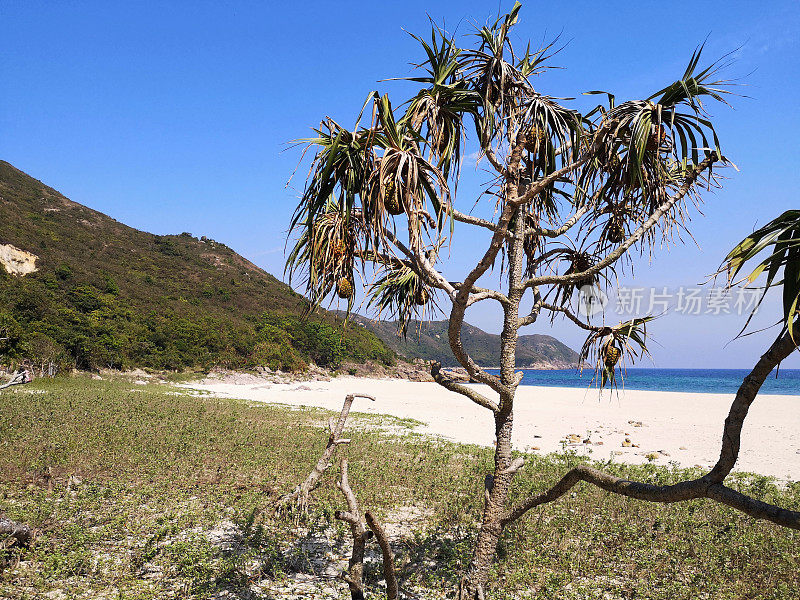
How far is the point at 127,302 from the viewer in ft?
140

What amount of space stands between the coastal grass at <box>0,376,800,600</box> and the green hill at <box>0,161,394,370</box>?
12.6 m

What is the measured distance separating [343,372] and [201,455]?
46.1 meters

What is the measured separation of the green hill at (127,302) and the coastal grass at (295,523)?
12.6 m

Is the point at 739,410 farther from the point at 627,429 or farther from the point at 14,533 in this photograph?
the point at 627,429

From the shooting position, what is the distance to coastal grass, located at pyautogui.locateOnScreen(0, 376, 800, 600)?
17.8 feet

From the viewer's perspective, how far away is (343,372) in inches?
2238

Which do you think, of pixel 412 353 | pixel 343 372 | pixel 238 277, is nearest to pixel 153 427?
pixel 343 372

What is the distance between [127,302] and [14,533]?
1641 inches

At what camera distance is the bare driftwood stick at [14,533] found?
219 inches

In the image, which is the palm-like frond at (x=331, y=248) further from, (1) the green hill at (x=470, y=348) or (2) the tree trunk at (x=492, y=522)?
(1) the green hill at (x=470, y=348)

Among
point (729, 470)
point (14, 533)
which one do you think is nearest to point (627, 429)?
point (729, 470)

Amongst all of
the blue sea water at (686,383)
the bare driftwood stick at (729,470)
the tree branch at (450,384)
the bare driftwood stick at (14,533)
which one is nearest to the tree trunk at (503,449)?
the tree branch at (450,384)

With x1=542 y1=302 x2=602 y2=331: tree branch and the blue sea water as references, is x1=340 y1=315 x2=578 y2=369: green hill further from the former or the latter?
x1=542 y1=302 x2=602 y2=331: tree branch

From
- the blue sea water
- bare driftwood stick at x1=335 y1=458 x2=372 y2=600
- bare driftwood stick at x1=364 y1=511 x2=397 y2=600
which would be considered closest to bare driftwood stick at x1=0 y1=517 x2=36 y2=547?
bare driftwood stick at x1=335 y1=458 x2=372 y2=600
